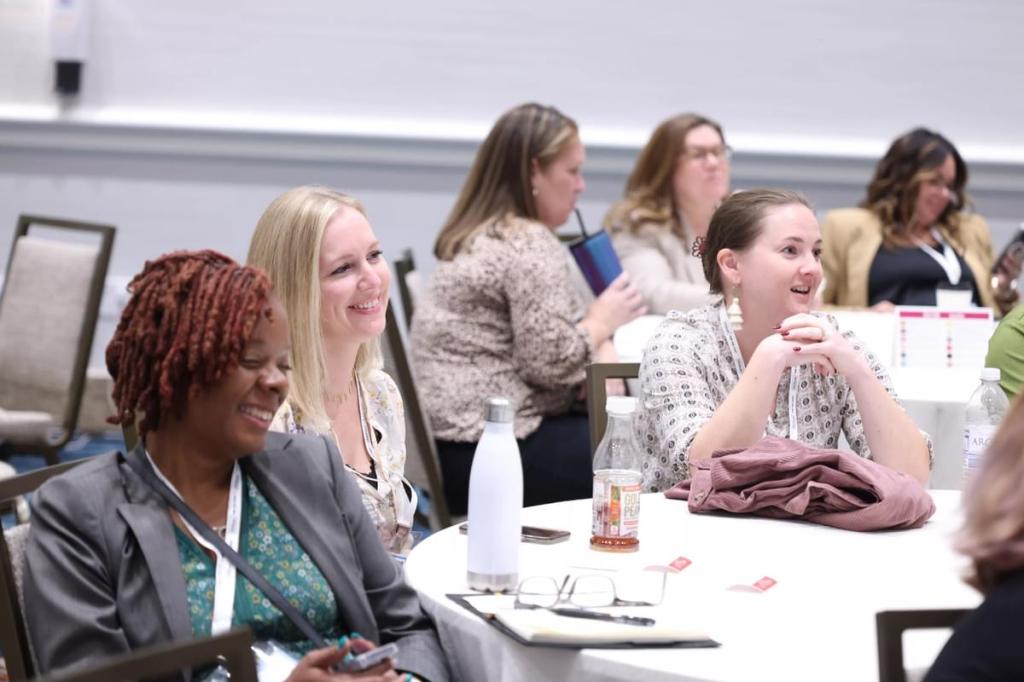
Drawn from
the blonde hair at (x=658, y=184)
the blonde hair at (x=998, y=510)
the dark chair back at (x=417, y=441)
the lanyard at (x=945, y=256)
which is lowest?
the dark chair back at (x=417, y=441)

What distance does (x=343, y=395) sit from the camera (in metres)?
2.55

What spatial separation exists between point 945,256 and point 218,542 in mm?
4156

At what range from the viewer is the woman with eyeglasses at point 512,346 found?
4.05 metres

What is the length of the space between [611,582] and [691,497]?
469mm

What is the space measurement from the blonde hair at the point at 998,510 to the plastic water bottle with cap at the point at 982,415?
Answer: 1418mm

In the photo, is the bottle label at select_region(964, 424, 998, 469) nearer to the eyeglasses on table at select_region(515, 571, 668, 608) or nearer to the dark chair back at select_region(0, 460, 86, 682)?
the eyeglasses on table at select_region(515, 571, 668, 608)

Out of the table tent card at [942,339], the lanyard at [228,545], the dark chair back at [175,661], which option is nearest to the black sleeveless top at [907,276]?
the table tent card at [942,339]

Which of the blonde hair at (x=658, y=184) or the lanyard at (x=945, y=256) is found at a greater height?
the blonde hair at (x=658, y=184)

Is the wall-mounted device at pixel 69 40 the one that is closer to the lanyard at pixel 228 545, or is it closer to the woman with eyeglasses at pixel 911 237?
the woman with eyeglasses at pixel 911 237

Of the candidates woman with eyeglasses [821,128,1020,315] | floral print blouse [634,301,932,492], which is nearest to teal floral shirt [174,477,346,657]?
floral print blouse [634,301,932,492]

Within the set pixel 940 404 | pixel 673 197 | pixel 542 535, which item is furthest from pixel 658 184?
pixel 542 535

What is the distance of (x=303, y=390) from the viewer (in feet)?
7.95

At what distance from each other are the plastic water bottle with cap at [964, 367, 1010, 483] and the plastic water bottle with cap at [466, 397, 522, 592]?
3.71 feet

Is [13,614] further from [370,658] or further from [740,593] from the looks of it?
[740,593]
